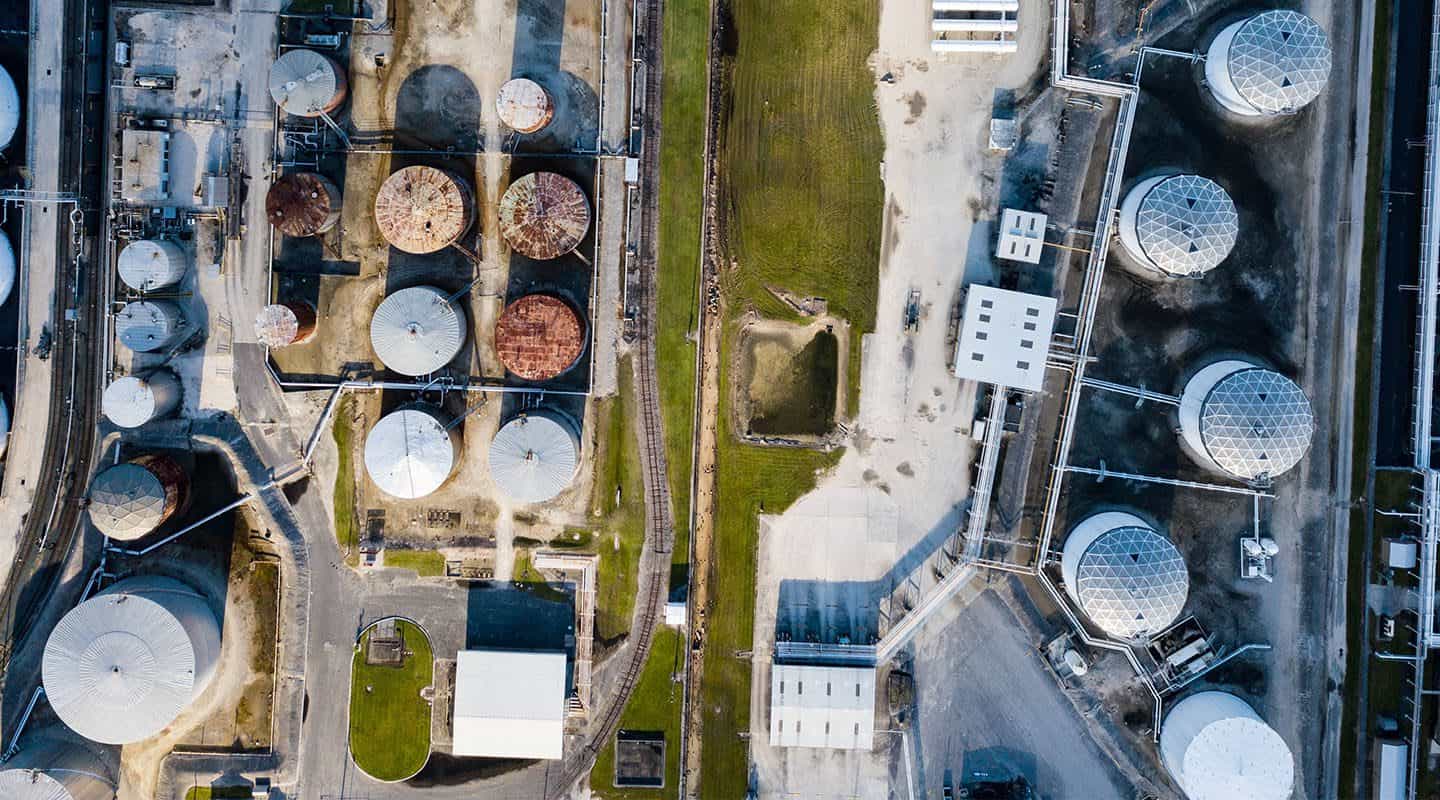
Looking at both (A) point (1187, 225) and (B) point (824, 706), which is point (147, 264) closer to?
(B) point (824, 706)

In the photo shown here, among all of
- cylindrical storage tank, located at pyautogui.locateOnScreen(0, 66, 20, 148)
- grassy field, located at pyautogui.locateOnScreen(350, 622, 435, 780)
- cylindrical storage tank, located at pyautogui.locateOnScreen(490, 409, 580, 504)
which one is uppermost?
cylindrical storage tank, located at pyautogui.locateOnScreen(0, 66, 20, 148)

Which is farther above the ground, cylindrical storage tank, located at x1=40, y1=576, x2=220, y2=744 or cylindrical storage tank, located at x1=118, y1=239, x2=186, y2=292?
cylindrical storage tank, located at x1=118, y1=239, x2=186, y2=292

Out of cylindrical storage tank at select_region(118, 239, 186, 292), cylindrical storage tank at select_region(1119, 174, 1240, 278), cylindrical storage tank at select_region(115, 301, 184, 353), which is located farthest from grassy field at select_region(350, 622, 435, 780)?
cylindrical storage tank at select_region(1119, 174, 1240, 278)

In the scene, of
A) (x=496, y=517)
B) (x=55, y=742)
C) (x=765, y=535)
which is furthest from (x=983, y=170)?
(x=55, y=742)

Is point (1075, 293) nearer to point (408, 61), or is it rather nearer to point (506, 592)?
point (506, 592)

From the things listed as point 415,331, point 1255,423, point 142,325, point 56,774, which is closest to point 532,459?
point 415,331

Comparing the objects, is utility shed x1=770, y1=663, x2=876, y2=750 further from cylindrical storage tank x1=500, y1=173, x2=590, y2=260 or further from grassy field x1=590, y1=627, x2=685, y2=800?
→ cylindrical storage tank x1=500, y1=173, x2=590, y2=260

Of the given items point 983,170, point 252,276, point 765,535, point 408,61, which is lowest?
point 765,535
